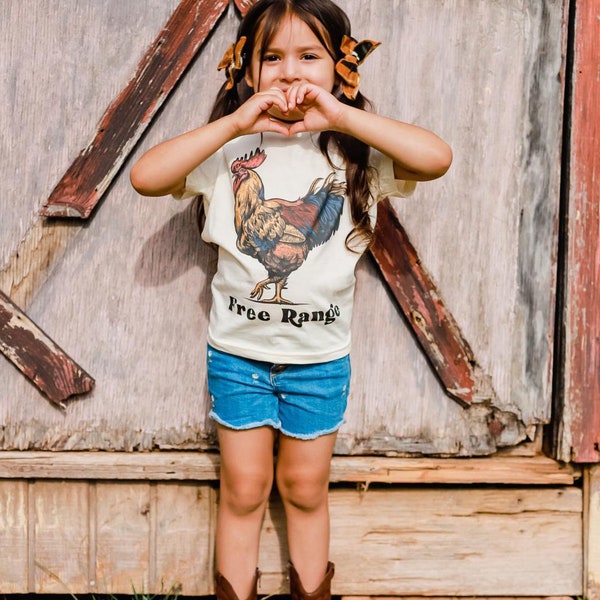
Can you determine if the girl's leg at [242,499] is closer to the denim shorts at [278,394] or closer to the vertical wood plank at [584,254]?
the denim shorts at [278,394]

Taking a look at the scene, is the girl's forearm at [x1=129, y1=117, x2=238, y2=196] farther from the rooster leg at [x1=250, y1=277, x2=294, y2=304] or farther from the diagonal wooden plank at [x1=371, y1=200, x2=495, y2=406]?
the diagonal wooden plank at [x1=371, y1=200, x2=495, y2=406]

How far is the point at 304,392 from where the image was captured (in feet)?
7.00

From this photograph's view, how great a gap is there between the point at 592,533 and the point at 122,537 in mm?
1448

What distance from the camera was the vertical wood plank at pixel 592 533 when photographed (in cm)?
250

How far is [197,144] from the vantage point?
1968mm

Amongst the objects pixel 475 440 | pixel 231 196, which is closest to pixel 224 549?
pixel 475 440

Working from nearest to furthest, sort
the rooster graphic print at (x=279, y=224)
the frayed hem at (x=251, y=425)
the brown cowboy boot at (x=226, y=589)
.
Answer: the rooster graphic print at (x=279, y=224), the frayed hem at (x=251, y=425), the brown cowboy boot at (x=226, y=589)

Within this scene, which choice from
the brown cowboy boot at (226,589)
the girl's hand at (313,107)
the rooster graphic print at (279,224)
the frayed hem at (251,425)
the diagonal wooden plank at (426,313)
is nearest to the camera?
the girl's hand at (313,107)

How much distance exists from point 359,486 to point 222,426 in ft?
1.75

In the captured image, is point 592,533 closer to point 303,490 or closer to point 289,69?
point 303,490

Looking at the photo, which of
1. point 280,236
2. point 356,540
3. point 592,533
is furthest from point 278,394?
point 592,533

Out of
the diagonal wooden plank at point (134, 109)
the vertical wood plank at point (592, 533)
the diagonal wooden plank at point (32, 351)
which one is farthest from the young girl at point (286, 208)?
the vertical wood plank at point (592, 533)

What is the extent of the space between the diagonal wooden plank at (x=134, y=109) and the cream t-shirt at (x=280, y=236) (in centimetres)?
37

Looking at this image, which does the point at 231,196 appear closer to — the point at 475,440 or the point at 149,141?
the point at 149,141
